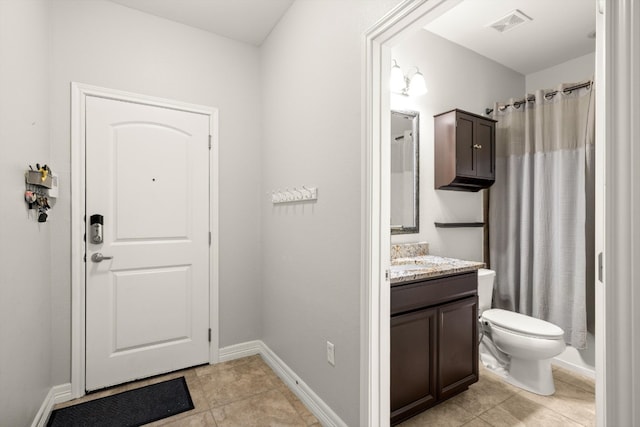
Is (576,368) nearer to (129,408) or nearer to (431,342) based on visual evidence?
(431,342)

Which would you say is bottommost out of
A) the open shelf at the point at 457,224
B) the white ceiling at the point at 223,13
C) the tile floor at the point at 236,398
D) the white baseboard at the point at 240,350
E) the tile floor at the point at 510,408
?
the tile floor at the point at 510,408

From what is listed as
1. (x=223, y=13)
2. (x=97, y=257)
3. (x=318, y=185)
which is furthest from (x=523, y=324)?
(x=223, y=13)

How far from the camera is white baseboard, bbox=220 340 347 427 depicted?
1.78 m

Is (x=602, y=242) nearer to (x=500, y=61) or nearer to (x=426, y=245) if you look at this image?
(x=426, y=245)

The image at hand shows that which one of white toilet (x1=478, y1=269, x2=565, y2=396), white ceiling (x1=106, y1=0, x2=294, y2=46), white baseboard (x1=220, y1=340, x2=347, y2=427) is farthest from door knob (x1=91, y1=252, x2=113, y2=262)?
white toilet (x1=478, y1=269, x2=565, y2=396)

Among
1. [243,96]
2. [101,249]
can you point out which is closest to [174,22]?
[243,96]

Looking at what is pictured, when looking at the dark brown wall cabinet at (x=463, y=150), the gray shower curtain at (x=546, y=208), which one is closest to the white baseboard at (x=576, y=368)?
the gray shower curtain at (x=546, y=208)

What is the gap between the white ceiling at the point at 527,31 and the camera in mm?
2250

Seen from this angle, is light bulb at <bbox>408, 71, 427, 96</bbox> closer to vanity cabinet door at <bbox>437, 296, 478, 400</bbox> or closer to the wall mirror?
the wall mirror

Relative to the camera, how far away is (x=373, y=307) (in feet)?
4.93

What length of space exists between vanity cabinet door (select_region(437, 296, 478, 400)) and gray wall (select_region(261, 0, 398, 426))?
65cm

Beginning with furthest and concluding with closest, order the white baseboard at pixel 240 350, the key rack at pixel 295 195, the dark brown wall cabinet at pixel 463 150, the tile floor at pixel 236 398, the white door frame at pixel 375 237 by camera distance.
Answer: the white baseboard at pixel 240 350
the dark brown wall cabinet at pixel 463 150
the key rack at pixel 295 195
the tile floor at pixel 236 398
the white door frame at pixel 375 237

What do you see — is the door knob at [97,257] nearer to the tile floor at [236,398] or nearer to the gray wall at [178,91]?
the gray wall at [178,91]

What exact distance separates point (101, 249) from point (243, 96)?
161cm
